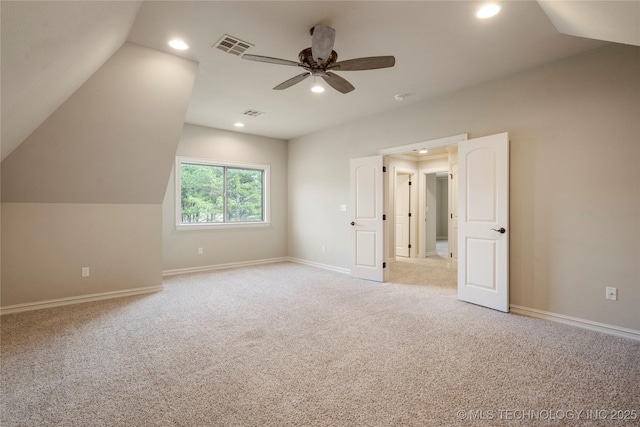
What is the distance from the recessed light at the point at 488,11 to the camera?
7.64 feet

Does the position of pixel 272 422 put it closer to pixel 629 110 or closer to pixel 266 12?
pixel 266 12

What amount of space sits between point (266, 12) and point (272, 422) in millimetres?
2945

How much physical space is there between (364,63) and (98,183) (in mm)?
3579

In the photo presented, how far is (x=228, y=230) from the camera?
19.9 feet

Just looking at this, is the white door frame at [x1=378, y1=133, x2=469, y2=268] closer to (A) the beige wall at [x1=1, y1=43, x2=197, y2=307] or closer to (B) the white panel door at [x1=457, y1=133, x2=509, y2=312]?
(B) the white panel door at [x1=457, y1=133, x2=509, y2=312]

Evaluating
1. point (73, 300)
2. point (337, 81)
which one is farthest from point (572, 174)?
point (73, 300)

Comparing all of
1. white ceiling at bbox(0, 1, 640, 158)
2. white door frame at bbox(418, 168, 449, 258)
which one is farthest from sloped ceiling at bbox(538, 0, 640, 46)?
white door frame at bbox(418, 168, 449, 258)

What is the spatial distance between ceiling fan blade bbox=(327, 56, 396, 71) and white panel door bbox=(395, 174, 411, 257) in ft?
17.6

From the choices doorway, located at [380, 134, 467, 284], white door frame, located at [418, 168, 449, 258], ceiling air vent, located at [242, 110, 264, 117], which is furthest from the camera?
white door frame, located at [418, 168, 449, 258]

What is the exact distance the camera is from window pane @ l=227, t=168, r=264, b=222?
6.26 metres

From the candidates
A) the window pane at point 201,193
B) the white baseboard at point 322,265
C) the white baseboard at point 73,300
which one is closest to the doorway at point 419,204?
the white baseboard at point 322,265

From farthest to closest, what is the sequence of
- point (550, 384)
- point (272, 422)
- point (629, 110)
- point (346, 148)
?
point (346, 148) < point (629, 110) < point (550, 384) < point (272, 422)

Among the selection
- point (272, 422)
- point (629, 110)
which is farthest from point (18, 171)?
point (629, 110)

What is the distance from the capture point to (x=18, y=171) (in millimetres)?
3279
